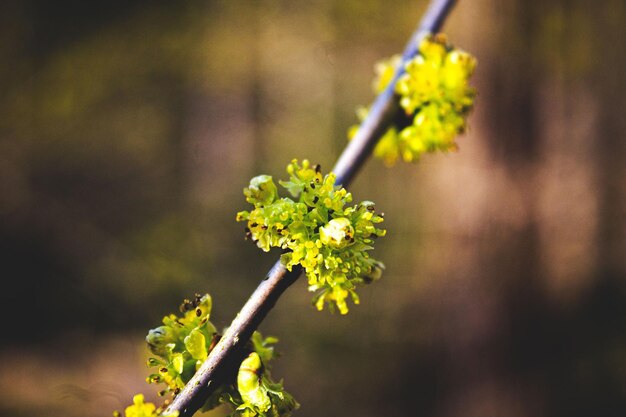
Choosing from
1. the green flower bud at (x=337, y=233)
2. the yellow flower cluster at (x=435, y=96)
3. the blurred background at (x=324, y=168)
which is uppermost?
the blurred background at (x=324, y=168)

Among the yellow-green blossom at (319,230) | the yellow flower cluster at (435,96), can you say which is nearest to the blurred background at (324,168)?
the yellow flower cluster at (435,96)

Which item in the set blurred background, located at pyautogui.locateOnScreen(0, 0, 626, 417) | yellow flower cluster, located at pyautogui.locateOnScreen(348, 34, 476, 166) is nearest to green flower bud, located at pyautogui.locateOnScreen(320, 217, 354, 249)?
yellow flower cluster, located at pyautogui.locateOnScreen(348, 34, 476, 166)

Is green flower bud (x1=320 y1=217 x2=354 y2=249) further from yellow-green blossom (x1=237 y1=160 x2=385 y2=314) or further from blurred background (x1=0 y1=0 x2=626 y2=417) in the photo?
blurred background (x1=0 y1=0 x2=626 y2=417)

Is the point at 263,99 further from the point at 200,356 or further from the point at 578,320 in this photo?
the point at 200,356

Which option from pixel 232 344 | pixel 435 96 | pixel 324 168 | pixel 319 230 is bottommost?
pixel 232 344

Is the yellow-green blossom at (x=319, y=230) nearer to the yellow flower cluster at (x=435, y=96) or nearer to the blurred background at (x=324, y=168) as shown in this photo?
the yellow flower cluster at (x=435, y=96)

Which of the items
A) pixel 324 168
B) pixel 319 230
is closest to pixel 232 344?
pixel 319 230

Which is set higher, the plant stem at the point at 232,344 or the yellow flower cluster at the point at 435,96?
the yellow flower cluster at the point at 435,96

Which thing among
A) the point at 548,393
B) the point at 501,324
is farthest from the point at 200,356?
the point at 548,393

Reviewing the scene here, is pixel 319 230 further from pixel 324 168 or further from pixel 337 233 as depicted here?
pixel 324 168
